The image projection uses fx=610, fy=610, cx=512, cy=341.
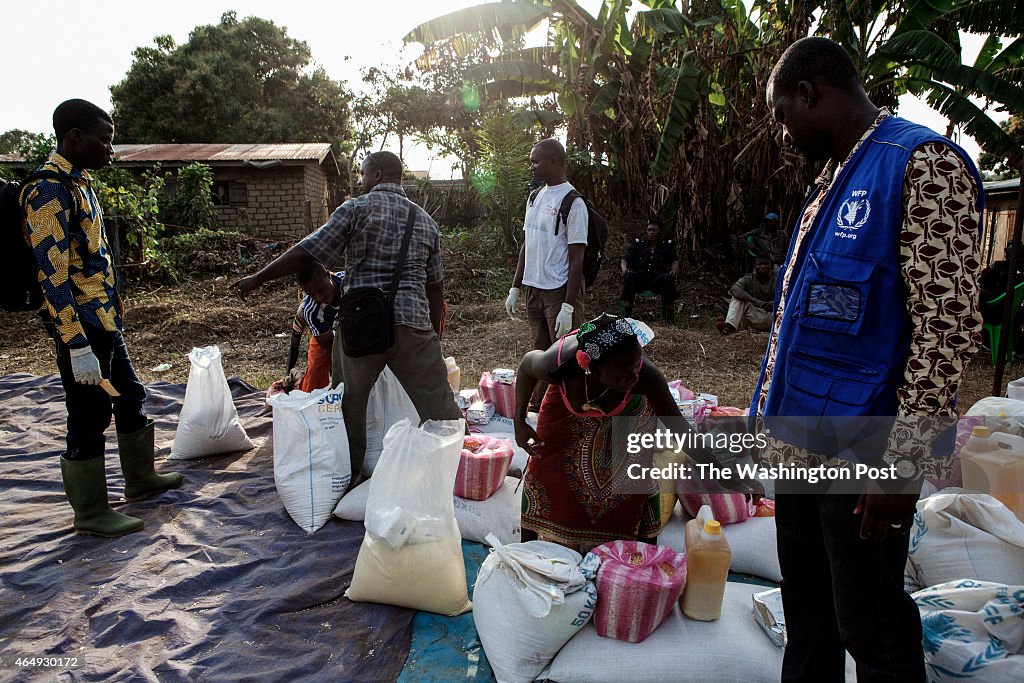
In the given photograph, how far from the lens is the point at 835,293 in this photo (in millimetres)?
1230

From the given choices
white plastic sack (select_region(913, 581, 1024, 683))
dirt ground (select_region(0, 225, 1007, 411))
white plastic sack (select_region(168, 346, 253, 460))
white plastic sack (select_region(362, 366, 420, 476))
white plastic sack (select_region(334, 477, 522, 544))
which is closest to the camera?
white plastic sack (select_region(913, 581, 1024, 683))

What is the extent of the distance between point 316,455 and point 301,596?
684 millimetres

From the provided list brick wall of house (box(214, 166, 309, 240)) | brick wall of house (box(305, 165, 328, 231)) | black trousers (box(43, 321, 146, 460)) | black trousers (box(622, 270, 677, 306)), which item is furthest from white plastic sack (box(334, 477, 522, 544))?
brick wall of house (box(214, 166, 309, 240))

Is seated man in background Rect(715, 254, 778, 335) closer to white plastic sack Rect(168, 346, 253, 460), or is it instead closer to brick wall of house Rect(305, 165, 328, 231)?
white plastic sack Rect(168, 346, 253, 460)

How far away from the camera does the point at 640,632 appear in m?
1.82

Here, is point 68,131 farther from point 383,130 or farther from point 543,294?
point 383,130

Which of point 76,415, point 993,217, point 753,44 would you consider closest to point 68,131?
point 76,415

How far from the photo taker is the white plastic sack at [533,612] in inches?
71.2

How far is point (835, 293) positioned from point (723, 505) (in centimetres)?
148

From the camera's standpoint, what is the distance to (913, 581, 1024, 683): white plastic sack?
1.59 m

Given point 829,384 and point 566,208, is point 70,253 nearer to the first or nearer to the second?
point 566,208

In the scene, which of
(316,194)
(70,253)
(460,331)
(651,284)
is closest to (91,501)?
(70,253)

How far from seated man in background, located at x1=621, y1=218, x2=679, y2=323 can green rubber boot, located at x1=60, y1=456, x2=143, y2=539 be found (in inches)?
222

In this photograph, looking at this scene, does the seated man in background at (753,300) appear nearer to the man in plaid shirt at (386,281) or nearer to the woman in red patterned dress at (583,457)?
the man in plaid shirt at (386,281)
